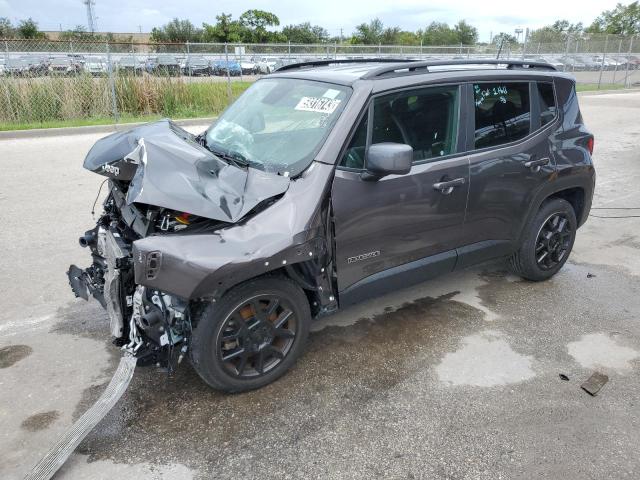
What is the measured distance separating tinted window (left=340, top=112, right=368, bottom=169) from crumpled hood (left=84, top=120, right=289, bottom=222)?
430 mm

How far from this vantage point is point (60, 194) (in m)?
7.03

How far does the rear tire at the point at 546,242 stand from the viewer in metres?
4.38

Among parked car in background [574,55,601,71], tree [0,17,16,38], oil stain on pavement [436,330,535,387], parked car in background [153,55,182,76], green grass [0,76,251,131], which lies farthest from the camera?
tree [0,17,16,38]

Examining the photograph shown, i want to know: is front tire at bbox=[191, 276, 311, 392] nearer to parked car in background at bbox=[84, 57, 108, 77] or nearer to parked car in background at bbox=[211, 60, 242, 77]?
parked car in background at bbox=[84, 57, 108, 77]

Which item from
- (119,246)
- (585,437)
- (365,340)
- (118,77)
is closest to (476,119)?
(365,340)

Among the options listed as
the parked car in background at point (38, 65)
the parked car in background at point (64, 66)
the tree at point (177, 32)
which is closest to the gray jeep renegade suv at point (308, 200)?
the parked car in background at point (64, 66)

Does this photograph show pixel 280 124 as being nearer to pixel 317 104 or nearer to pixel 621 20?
pixel 317 104

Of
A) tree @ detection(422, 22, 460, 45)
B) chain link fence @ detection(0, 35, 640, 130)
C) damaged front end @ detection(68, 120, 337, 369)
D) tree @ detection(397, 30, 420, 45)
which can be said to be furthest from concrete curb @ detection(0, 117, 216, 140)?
tree @ detection(397, 30, 420, 45)

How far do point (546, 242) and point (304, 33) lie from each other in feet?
249

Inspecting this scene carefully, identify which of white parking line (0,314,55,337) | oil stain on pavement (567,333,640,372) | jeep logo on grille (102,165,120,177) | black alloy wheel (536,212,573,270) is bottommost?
oil stain on pavement (567,333,640,372)

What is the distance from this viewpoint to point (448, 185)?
3.55 m

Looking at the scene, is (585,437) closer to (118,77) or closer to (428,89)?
(428,89)

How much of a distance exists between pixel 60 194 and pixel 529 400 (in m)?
6.48

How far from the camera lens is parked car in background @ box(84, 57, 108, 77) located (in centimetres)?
1316
